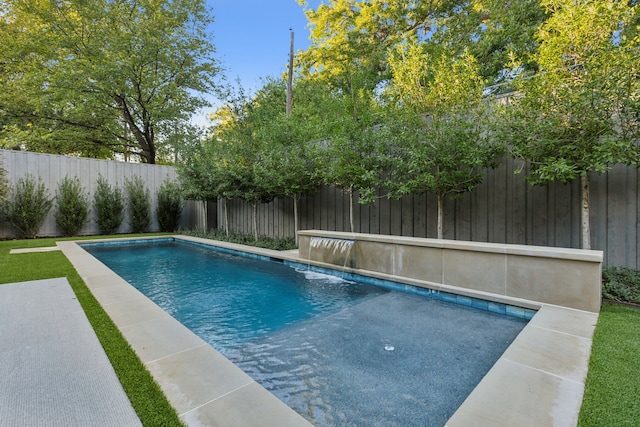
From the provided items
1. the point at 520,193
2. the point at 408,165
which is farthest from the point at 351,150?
the point at 520,193

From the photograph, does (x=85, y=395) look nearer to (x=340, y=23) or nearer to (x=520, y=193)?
(x=520, y=193)

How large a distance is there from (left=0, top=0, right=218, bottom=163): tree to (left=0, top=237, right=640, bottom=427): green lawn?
13.9m

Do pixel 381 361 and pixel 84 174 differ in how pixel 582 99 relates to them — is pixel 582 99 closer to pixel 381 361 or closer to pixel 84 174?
pixel 381 361

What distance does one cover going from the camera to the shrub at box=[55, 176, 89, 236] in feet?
36.8

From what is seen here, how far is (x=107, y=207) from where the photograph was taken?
12133 millimetres

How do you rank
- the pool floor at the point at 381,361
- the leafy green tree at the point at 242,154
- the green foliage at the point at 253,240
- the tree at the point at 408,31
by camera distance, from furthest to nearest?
1. the tree at the point at 408,31
2. the leafy green tree at the point at 242,154
3. the green foliage at the point at 253,240
4. the pool floor at the point at 381,361

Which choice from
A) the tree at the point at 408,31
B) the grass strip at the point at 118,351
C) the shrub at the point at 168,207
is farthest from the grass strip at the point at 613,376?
the shrub at the point at 168,207

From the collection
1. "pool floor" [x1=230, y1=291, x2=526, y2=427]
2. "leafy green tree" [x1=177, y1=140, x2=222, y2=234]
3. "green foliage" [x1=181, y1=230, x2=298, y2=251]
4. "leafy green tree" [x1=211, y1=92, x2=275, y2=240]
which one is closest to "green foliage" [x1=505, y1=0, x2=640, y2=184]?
"pool floor" [x1=230, y1=291, x2=526, y2=427]

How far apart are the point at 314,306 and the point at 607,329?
10.2ft

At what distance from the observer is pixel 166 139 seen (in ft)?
57.5

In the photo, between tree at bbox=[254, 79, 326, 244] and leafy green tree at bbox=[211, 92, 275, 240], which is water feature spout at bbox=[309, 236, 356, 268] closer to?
tree at bbox=[254, 79, 326, 244]

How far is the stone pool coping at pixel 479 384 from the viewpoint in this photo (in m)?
1.70

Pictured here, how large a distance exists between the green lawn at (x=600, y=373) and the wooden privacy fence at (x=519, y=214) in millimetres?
1515

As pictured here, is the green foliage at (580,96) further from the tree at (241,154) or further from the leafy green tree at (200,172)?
the leafy green tree at (200,172)
